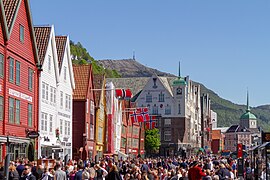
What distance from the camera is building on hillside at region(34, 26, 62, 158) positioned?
46219 mm

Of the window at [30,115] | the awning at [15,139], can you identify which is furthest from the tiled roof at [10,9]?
the awning at [15,139]

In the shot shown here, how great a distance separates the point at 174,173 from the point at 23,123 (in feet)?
58.3

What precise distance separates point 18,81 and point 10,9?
16.3 ft

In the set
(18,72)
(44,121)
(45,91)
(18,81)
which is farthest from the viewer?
(45,91)

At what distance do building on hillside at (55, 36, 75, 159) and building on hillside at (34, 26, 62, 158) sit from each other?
4.35 ft

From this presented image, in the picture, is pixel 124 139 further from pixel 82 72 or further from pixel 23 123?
pixel 23 123

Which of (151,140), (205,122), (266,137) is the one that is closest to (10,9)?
(266,137)

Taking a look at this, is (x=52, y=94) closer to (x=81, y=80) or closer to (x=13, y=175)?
(x=81, y=80)

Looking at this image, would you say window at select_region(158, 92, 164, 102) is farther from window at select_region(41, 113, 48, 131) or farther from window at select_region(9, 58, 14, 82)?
window at select_region(9, 58, 14, 82)

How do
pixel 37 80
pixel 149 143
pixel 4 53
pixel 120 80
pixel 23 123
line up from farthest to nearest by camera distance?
1. pixel 120 80
2. pixel 149 143
3. pixel 37 80
4. pixel 23 123
5. pixel 4 53

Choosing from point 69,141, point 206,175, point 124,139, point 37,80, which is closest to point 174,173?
point 206,175

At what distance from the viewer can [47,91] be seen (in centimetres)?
4812

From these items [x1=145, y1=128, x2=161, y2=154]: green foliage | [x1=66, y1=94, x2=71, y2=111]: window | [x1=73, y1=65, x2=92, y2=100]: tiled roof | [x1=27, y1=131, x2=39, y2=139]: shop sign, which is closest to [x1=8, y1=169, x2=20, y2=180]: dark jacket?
[x1=27, y1=131, x2=39, y2=139]: shop sign

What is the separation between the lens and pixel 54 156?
167ft
